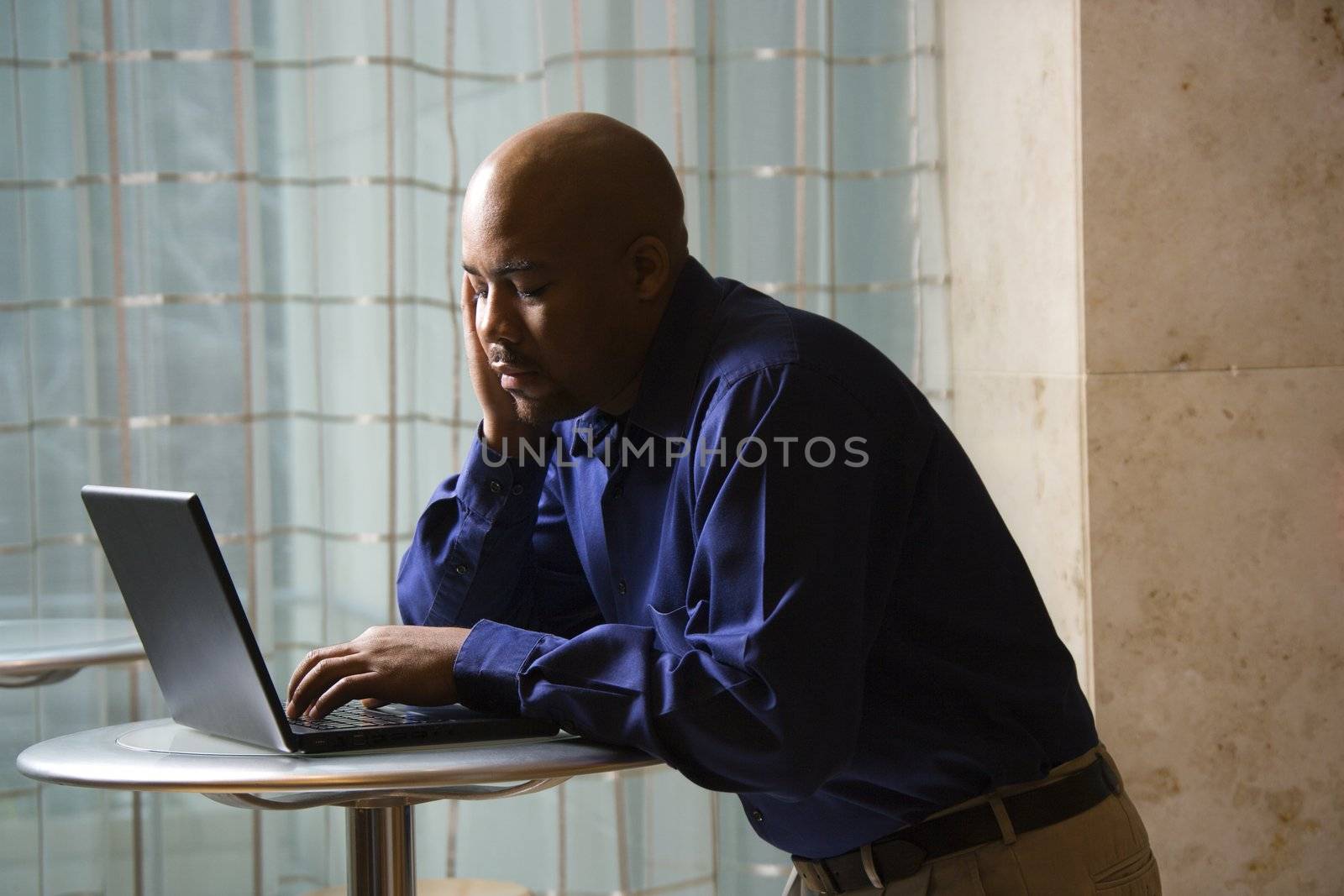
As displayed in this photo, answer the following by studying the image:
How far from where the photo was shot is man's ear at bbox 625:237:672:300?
1.27m

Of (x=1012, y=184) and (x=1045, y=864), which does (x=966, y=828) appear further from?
(x=1012, y=184)

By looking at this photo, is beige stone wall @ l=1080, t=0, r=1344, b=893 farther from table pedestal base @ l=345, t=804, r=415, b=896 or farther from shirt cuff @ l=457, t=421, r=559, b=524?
table pedestal base @ l=345, t=804, r=415, b=896

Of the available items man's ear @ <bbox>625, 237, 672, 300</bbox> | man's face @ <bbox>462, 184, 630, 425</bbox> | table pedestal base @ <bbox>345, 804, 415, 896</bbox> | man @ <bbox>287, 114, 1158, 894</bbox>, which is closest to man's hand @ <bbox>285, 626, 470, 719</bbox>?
man @ <bbox>287, 114, 1158, 894</bbox>

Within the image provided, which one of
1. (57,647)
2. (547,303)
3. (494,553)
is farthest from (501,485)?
(57,647)

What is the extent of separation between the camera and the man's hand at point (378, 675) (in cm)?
115

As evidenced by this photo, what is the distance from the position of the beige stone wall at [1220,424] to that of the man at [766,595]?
1050 mm

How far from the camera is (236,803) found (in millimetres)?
1168

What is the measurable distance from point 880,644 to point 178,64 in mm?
1728

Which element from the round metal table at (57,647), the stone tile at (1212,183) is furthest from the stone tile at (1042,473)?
the round metal table at (57,647)

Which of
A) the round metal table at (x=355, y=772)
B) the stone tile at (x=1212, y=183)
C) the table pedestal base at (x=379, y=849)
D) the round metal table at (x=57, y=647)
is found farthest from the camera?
the stone tile at (x=1212, y=183)

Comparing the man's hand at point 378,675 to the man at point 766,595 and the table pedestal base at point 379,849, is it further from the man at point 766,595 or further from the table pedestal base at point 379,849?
the table pedestal base at point 379,849

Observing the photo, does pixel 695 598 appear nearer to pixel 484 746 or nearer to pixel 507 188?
pixel 484 746

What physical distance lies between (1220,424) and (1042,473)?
0.29 m

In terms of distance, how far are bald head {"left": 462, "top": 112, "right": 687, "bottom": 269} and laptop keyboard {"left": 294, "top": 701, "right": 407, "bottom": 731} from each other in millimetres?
443
